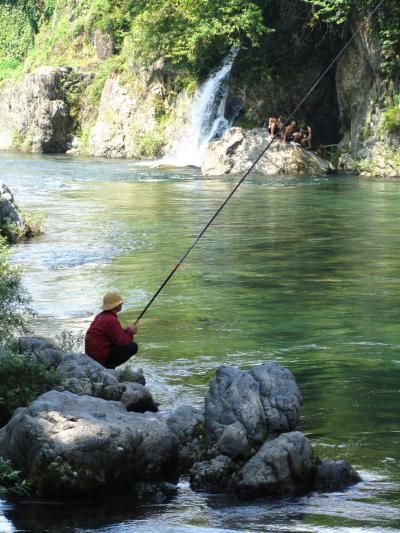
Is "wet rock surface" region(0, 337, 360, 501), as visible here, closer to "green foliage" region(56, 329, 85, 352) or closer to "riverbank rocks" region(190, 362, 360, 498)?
"riverbank rocks" region(190, 362, 360, 498)

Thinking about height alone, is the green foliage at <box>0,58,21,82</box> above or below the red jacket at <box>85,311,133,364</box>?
above

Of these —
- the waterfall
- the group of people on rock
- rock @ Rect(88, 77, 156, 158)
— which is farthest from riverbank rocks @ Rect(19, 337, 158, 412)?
rock @ Rect(88, 77, 156, 158)

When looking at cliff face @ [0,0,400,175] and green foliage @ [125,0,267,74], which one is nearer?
cliff face @ [0,0,400,175]

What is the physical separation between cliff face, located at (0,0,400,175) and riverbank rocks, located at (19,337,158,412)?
81.1 feet

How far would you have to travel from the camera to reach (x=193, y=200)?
90.1ft

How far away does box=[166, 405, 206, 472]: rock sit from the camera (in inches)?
340

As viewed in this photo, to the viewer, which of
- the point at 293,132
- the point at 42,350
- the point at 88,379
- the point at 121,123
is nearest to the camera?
the point at 88,379

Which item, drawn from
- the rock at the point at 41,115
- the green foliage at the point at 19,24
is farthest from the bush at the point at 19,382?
the green foliage at the point at 19,24

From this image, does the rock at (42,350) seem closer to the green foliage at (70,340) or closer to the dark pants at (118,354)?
the dark pants at (118,354)

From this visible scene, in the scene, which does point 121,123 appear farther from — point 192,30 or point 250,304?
point 250,304

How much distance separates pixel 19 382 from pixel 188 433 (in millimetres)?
1461

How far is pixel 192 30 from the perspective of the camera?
3950 cm

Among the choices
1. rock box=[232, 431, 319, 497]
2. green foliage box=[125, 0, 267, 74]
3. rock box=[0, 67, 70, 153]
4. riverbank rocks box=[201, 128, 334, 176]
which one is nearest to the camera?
rock box=[232, 431, 319, 497]

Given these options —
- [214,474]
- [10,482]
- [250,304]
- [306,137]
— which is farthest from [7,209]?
[306,137]
